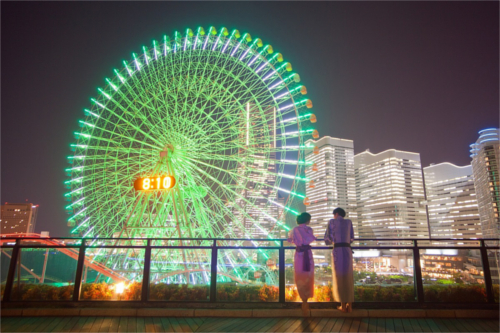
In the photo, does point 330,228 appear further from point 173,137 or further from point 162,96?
point 162,96

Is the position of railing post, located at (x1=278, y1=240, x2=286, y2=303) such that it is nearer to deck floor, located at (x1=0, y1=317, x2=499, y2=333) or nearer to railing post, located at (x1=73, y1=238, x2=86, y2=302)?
deck floor, located at (x1=0, y1=317, x2=499, y2=333)

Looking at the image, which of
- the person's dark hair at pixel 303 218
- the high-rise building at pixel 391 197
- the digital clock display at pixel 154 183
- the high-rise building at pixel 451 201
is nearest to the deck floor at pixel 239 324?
the person's dark hair at pixel 303 218

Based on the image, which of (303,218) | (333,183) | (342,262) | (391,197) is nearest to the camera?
(342,262)

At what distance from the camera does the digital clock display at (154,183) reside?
11227 millimetres

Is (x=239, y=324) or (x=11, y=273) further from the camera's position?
(x=11, y=273)

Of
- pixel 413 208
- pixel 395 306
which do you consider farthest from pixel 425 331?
pixel 413 208

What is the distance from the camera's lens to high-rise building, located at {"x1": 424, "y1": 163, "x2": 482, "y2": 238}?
13612 cm

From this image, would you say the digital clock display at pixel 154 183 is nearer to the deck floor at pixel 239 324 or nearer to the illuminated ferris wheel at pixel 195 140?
the illuminated ferris wheel at pixel 195 140

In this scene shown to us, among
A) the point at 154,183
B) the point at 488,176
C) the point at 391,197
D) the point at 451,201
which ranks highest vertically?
the point at 391,197

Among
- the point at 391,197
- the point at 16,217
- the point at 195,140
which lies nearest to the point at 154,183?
the point at 195,140

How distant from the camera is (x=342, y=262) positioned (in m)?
5.35

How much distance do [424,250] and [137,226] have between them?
12.3 meters

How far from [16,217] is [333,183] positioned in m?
129

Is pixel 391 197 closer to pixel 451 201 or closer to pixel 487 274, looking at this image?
pixel 451 201
